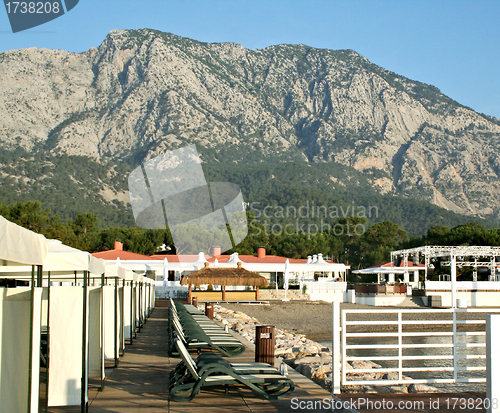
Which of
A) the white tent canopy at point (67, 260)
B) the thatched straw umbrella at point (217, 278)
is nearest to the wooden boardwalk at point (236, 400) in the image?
the white tent canopy at point (67, 260)

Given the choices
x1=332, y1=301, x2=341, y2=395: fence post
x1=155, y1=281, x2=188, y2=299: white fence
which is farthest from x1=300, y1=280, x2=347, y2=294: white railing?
x1=332, y1=301, x2=341, y2=395: fence post

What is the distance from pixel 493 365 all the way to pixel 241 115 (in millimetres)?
99347

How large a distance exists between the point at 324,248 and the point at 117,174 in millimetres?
39234

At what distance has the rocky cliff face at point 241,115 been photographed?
91125 mm

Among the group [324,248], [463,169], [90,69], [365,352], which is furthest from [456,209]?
[365,352]

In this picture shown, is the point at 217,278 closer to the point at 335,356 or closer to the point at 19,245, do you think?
the point at 335,356

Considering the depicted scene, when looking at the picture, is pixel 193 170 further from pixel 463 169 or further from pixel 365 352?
pixel 463 169

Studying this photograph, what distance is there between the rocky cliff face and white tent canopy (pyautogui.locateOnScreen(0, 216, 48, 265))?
81868mm

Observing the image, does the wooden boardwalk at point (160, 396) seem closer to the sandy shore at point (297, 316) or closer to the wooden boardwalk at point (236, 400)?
the wooden boardwalk at point (236, 400)

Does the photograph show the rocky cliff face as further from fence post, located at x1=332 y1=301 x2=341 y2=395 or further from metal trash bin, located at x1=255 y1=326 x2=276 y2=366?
fence post, located at x1=332 y1=301 x2=341 y2=395

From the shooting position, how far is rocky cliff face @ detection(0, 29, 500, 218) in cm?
9112

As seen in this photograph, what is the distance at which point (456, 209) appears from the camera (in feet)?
316

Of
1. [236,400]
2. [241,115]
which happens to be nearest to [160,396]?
[236,400]

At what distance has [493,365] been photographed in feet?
13.2
